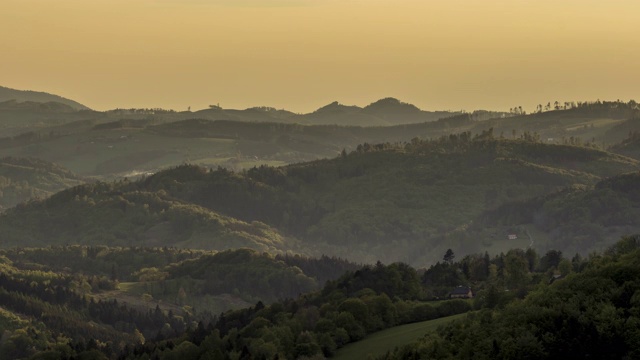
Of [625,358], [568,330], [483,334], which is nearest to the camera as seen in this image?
[625,358]

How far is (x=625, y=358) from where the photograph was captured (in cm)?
16375

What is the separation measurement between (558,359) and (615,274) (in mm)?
23373

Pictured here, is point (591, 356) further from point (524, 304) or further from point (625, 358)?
point (524, 304)

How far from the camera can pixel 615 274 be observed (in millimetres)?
190125

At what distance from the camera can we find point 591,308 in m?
178

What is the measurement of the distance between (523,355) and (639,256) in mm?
30709

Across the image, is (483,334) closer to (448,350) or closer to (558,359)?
(448,350)

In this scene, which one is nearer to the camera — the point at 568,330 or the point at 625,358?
the point at 625,358

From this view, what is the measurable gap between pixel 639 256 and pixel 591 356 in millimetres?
30396

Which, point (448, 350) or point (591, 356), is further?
point (448, 350)

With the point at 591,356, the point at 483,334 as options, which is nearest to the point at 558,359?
the point at 591,356

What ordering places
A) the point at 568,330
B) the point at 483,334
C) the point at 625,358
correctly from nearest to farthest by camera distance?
the point at 625,358 < the point at 568,330 < the point at 483,334

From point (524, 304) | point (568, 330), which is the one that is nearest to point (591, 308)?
point (568, 330)

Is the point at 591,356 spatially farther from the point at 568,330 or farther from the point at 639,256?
the point at 639,256
